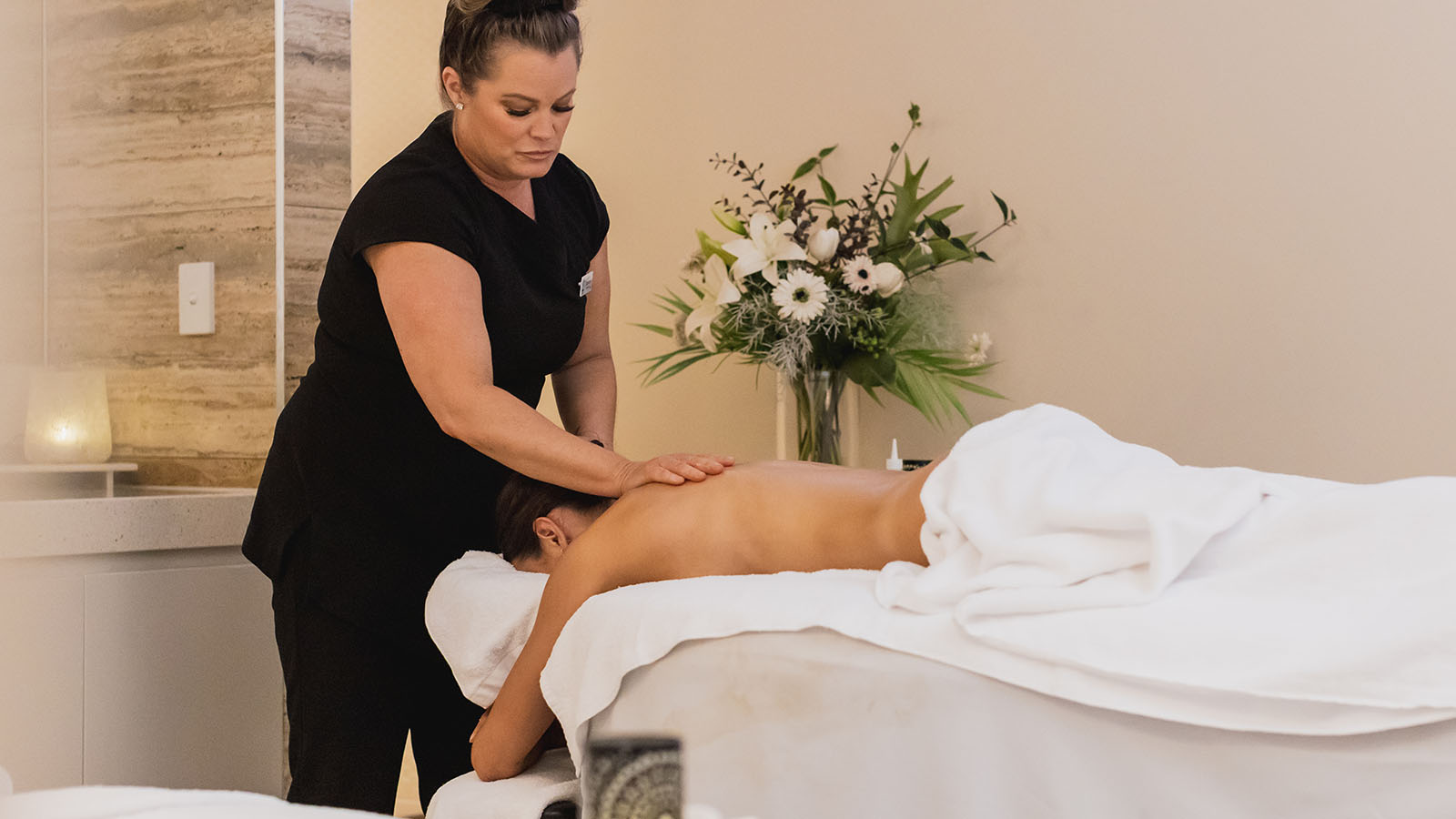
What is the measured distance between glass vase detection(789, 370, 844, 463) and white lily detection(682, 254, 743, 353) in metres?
0.19

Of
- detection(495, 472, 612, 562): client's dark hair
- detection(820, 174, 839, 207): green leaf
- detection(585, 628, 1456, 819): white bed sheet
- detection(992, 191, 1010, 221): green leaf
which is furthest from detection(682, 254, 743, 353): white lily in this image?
detection(585, 628, 1456, 819): white bed sheet

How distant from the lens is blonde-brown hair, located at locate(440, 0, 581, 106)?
1.63m

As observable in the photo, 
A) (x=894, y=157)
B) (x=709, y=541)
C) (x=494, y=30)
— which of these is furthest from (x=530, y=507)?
(x=894, y=157)

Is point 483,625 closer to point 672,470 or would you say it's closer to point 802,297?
point 672,470

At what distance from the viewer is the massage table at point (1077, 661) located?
991 mm

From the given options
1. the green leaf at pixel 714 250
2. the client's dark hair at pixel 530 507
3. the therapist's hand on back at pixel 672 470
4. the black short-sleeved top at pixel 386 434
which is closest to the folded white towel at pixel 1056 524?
the therapist's hand on back at pixel 672 470

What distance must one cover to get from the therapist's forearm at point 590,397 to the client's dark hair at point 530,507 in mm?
277

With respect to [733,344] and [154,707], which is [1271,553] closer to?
[733,344]

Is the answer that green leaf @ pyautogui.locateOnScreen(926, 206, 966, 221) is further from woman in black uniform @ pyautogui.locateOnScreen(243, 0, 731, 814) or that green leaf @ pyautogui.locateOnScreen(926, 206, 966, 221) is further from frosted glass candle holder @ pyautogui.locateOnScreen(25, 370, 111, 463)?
frosted glass candle holder @ pyautogui.locateOnScreen(25, 370, 111, 463)

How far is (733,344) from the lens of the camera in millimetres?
2387

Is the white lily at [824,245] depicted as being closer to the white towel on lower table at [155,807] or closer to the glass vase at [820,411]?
the glass vase at [820,411]

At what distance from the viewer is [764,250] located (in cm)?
227

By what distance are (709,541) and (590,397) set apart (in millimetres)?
609

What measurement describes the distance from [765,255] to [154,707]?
1.24 m
